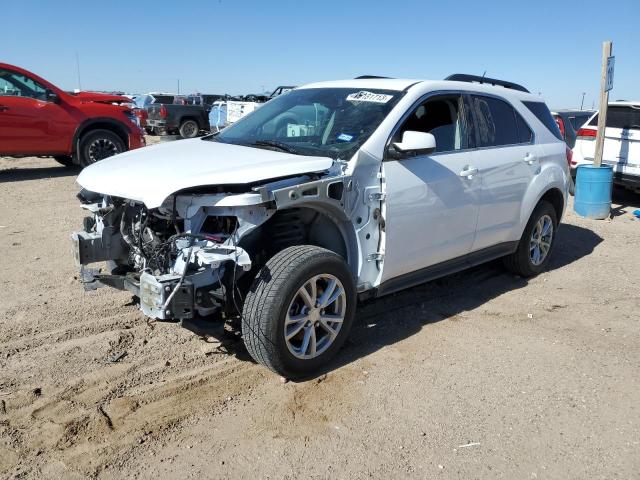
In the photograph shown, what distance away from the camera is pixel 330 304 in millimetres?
3820

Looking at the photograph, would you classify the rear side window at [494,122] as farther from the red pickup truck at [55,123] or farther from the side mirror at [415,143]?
the red pickup truck at [55,123]

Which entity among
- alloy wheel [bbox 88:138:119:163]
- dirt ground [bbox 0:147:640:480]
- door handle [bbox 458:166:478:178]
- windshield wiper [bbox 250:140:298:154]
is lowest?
dirt ground [bbox 0:147:640:480]

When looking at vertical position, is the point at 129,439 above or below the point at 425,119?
below

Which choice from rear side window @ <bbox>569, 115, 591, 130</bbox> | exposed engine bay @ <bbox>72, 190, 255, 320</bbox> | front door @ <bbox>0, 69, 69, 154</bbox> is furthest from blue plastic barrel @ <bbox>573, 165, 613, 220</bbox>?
front door @ <bbox>0, 69, 69, 154</bbox>

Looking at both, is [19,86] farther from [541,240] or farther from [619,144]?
[619,144]

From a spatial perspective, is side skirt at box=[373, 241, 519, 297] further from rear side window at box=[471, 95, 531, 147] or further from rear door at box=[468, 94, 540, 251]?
Result: rear side window at box=[471, 95, 531, 147]

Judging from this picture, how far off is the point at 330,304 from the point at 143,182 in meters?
1.41

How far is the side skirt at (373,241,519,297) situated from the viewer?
4.29m

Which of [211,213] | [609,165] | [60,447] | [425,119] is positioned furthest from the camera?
[609,165]

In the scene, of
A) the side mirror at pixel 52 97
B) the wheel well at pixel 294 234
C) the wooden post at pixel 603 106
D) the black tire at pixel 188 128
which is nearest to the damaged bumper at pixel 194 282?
the wheel well at pixel 294 234

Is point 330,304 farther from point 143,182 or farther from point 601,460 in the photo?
point 601,460

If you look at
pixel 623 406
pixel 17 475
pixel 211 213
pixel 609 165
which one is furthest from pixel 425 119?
pixel 609 165

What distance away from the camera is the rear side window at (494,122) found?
4984 mm

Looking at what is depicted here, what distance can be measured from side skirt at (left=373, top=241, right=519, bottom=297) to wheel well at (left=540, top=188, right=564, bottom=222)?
0.77 metres
